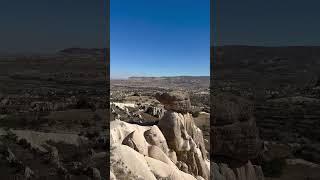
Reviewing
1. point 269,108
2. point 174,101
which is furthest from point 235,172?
point 269,108

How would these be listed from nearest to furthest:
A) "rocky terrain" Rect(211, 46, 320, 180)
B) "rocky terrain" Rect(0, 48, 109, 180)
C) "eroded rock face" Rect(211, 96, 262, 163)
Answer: "eroded rock face" Rect(211, 96, 262, 163)
"rocky terrain" Rect(211, 46, 320, 180)
"rocky terrain" Rect(0, 48, 109, 180)

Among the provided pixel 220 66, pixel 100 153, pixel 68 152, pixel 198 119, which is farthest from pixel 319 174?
pixel 220 66

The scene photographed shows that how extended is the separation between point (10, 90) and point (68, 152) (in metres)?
30.8

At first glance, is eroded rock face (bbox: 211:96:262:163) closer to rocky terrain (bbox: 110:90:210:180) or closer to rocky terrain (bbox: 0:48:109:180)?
rocky terrain (bbox: 110:90:210:180)

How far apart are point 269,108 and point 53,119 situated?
60.0ft

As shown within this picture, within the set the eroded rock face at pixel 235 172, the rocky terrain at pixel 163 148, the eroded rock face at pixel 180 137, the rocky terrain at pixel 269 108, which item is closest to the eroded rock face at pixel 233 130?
the rocky terrain at pixel 269 108

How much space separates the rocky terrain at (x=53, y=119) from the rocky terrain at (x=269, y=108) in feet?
10.4

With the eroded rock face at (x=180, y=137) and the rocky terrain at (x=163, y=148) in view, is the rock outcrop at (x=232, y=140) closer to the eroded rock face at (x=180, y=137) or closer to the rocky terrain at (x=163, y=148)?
the eroded rock face at (x=180, y=137)

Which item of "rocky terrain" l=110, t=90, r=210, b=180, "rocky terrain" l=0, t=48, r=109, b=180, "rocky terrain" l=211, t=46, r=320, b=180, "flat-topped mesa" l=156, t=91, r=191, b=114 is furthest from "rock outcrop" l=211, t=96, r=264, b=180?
"rocky terrain" l=0, t=48, r=109, b=180

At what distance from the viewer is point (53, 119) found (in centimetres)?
2242

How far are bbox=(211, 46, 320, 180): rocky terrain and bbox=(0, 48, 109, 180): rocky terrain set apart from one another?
3172 mm

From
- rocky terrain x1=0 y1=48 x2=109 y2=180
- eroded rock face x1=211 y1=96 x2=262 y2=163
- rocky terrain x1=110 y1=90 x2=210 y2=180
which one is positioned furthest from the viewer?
rocky terrain x1=0 y1=48 x2=109 y2=180

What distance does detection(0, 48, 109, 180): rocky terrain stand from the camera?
33.4ft

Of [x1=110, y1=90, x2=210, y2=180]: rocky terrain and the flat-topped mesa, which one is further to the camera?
the flat-topped mesa
